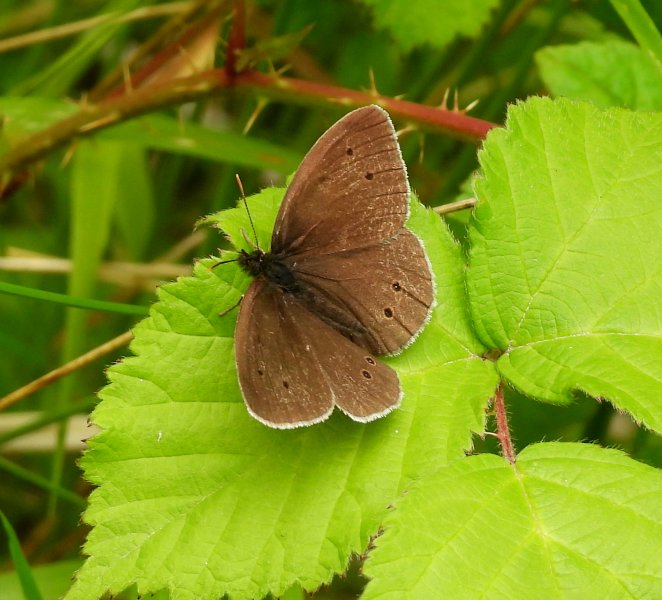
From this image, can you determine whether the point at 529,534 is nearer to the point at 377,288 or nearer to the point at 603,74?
the point at 377,288

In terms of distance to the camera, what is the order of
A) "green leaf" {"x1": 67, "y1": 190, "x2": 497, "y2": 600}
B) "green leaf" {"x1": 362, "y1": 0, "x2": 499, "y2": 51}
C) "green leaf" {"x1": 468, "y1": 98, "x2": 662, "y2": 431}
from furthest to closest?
"green leaf" {"x1": 362, "y1": 0, "x2": 499, "y2": 51}
"green leaf" {"x1": 468, "y1": 98, "x2": 662, "y2": 431}
"green leaf" {"x1": 67, "y1": 190, "x2": 497, "y2": 600}

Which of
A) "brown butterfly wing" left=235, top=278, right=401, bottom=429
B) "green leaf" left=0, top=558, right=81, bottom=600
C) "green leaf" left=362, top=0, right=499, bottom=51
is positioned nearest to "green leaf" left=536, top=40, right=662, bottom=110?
"green leaf" left=362, top=0, right=499, bottom=51

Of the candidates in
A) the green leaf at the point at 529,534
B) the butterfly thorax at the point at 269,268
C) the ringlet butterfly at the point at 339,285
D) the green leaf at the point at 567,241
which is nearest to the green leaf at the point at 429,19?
the green leaf at the point at 567,241

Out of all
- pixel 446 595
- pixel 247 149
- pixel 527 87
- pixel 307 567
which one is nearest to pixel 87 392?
pixel 247 149

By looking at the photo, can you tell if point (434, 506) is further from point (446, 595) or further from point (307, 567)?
point (307, 567)

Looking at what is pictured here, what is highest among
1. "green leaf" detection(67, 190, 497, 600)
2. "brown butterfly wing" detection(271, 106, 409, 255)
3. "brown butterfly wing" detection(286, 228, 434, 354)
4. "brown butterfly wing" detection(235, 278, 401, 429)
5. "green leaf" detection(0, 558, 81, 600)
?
"brown butterfly wing" detection(271, 106, 409, 255)

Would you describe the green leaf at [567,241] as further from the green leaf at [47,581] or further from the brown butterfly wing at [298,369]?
the green leaf at [47,581]

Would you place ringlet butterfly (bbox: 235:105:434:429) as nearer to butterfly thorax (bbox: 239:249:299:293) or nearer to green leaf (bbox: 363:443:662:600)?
butterfly thorax (bbox: 239:249:299:293)
